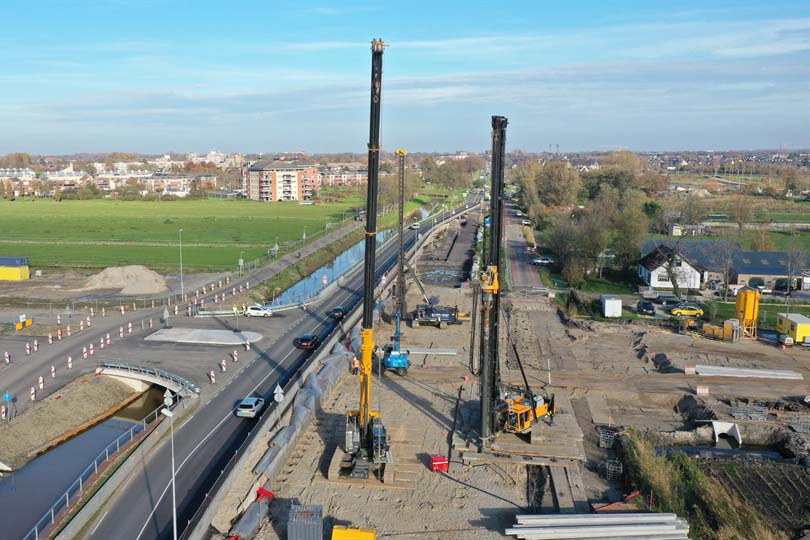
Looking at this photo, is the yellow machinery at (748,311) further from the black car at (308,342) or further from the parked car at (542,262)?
the parked car at (542,262)

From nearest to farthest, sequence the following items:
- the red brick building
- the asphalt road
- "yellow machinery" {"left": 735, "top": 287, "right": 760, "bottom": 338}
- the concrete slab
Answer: the asphalt road, the concrete slab, "yellow machinery" {"left": 735, "top": 287, "right": 760, "bottom": 338}, the red brick building

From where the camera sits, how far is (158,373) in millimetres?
24250

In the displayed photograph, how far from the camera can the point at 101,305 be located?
35.8 m

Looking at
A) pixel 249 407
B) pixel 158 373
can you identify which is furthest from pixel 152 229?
pixel 249 407

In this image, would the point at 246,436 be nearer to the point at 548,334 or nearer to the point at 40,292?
the point at 548,334

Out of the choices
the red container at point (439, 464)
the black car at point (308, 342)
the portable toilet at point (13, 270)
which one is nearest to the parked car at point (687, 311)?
the black car at point (308, 342)

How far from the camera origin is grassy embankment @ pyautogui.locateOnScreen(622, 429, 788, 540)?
1464 centimetres

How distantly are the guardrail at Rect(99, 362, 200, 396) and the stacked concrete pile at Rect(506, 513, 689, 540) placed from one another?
11918mm

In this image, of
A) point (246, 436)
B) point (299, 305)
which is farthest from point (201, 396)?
point (299, 305)

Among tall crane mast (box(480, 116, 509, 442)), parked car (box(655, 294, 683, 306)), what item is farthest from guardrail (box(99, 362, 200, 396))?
parked car (box(655, 294, 683, 306))

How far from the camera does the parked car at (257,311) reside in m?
33.2

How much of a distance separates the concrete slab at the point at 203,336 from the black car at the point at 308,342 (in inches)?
85.0

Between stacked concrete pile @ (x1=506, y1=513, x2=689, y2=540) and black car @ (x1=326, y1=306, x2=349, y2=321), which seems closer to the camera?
stacked concrete pile @ (x1=506, y1=513, x2=689, y2=540)

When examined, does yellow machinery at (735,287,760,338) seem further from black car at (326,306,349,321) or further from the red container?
the red container
